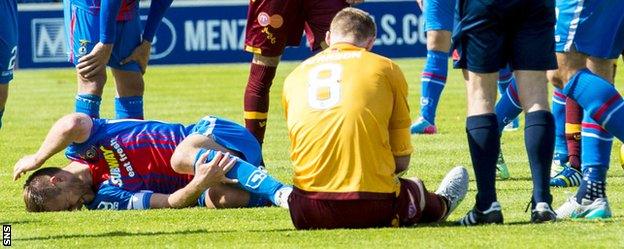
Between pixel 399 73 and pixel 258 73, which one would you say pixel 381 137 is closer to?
pixel 399 73

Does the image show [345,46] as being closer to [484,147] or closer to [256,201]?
[484,147]

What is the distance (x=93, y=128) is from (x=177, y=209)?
2.12ft

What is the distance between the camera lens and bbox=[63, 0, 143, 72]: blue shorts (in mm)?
9945

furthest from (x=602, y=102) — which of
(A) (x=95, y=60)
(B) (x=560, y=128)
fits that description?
(A) (x=95, y=60)

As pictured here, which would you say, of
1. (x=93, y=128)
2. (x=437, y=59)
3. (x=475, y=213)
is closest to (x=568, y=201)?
(x=475, y=213)

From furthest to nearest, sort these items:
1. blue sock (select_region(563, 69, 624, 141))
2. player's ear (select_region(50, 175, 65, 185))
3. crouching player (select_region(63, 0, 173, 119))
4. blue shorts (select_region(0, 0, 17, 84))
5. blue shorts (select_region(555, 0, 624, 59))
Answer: crouching player (select_region(63, 0, 173, 119)) → blue shorts (select_region(0, 0, 17, 84)) → player's ear (select_region(50, 175, 65, 185)) → blue shorts (select_region(555, 0, 624, 59)) → blue sock (select_region(563, 69, 624, 141))

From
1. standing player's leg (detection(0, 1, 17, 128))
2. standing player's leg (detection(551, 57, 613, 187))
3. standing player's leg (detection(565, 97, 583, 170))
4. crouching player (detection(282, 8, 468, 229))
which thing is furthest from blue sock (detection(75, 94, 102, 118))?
standing player's leg (detection(551, 57, 613, 187))

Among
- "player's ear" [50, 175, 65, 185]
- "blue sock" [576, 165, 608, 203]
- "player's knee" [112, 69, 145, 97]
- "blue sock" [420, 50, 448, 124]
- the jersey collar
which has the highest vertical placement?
the jersey collar

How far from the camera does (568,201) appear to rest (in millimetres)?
7762

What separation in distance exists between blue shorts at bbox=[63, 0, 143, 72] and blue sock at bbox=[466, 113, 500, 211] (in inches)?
135

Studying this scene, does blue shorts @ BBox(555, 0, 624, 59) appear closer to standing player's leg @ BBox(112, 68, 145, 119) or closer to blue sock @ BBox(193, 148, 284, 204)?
blue sock @ BBox(193, 148, 284, 204)

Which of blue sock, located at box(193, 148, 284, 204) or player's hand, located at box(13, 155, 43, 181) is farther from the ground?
blue sock, located at box(193, 148, 284, 204)

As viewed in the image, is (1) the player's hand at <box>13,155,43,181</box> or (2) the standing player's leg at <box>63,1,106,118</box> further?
(2) the standing player's leg at <box>63,1,106,118</box>

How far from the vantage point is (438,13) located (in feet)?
39.3
